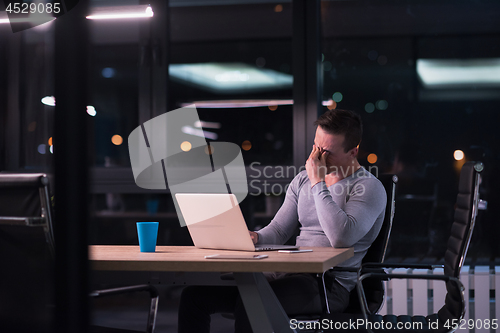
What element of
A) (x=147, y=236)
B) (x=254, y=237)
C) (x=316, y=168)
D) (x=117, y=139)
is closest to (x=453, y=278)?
(x=316, y=168)

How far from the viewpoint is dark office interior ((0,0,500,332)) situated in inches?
149

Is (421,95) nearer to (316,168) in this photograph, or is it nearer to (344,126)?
(344,126)

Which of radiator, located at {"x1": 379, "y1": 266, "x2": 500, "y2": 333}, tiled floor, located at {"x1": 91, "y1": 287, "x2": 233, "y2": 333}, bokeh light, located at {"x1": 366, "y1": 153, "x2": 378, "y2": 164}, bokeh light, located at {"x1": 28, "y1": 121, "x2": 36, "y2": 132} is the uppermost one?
bokeh light, located at {"x1": 28, "y1": 121, "x2": 36, "y2": 132}

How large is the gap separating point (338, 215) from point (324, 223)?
0.07 metres

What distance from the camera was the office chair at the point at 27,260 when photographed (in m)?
0.39

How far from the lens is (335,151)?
2318 mm

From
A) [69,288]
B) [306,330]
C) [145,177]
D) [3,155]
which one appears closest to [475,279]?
[306,330]

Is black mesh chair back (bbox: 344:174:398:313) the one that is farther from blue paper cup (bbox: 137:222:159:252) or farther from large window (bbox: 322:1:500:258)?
large window (bbox: 322:1:500:258)

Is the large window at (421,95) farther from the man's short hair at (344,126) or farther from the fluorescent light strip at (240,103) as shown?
the man's short hair at (344,126)

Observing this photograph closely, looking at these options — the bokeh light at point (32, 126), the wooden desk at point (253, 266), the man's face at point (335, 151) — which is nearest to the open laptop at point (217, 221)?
the wooden desk at point (253, 266)

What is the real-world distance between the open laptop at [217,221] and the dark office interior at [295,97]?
5.43 ft

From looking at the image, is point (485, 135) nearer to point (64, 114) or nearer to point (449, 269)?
point (449, 269)

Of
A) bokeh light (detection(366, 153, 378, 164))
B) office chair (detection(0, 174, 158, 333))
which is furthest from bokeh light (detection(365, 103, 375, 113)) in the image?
office chair (detection(0, 174, 158, 333))

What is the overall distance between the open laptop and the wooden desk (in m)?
0.07
